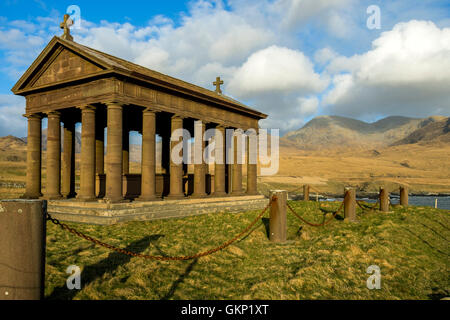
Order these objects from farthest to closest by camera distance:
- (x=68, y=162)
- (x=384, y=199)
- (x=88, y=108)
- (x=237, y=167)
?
(x=237, y=167)
(x=68, y=162)
(x=384, y=199)
(x=88, y=108)

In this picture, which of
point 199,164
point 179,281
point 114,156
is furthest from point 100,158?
point 179,281

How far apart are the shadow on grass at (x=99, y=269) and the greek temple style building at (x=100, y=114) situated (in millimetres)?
5454

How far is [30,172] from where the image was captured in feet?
57.2

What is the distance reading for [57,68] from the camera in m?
16.3

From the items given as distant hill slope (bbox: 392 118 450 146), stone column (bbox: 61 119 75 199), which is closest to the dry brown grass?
distant hill slope (bbox: 392 118 450 146)

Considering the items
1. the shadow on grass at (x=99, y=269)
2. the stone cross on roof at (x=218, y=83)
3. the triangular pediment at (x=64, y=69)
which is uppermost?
the stone cross on roof at (x=218, y=83)

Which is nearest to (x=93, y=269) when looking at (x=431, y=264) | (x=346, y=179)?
(x=431, y=264)

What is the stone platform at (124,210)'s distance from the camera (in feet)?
43.6

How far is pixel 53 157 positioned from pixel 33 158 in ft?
4.06

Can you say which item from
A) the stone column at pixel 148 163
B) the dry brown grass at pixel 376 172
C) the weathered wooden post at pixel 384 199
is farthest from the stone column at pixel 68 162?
the dry brown grass at pixel 376 172

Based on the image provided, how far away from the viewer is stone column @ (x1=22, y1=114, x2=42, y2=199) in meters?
17.4

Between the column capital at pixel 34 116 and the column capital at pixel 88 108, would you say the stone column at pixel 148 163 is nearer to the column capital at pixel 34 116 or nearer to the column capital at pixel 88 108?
the column capital at pixel 88 108

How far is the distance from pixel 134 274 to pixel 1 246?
307 centimetres

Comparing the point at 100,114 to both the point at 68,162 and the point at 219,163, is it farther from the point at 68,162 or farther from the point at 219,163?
the point at 219,163
